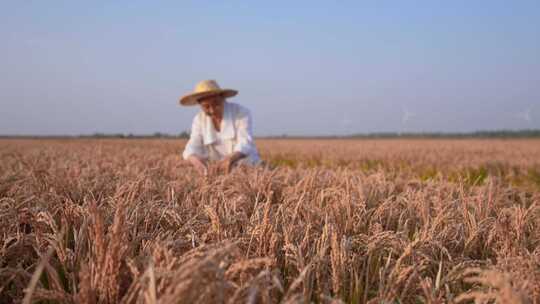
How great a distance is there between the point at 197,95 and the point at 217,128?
0.75 m

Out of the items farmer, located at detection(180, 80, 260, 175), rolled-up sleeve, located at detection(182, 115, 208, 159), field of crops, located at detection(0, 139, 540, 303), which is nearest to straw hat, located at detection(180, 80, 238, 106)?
farmer, located at detection(180, 80, 260, 175)

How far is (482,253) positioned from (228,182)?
188cm

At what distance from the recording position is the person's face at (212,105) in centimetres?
554

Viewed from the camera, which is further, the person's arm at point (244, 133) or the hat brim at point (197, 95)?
the hat brim at point (197, 95)

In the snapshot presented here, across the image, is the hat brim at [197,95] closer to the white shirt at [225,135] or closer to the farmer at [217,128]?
the farmer at [217,128]

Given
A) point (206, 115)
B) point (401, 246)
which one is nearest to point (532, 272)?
point (401, 246)

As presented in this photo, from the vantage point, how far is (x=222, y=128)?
19.1 feet

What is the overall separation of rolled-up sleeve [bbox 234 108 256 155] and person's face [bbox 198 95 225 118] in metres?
0.32

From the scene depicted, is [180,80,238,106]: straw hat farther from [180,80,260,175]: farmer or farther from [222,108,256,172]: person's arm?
[222,108,256,172]: person's arm

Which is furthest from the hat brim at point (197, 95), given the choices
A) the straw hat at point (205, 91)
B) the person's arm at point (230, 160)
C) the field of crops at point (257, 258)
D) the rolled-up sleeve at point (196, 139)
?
the field of crops at point (257, 258)

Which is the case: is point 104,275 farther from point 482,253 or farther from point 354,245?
point 482,253

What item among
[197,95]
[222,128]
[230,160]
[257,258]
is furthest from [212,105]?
[257,258]

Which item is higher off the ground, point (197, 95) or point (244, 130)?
point (197, 95)

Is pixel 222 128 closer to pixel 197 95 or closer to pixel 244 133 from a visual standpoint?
pixel 244 133
